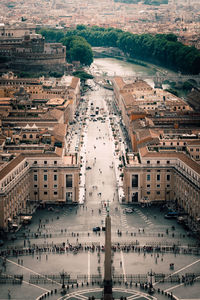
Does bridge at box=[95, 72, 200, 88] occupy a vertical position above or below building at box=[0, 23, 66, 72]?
below

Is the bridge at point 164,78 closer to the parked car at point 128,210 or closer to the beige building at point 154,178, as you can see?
the beige building at point 154,178

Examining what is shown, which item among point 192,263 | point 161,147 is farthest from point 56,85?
point 192,263

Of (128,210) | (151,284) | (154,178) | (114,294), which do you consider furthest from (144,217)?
(114,294)

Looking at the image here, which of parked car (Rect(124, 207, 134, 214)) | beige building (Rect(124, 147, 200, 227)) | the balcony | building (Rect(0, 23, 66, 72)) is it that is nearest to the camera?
the balcony

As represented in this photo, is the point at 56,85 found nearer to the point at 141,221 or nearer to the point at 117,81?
the point at 117,81

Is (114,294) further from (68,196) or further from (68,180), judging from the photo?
(68,180)

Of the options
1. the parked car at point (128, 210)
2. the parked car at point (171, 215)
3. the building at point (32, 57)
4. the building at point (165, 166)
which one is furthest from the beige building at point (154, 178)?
the building at point (32, 57)

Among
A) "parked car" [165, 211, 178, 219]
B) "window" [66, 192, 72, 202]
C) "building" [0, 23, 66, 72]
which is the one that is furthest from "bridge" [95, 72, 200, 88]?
"parked car" [165, 211, 178, 219]

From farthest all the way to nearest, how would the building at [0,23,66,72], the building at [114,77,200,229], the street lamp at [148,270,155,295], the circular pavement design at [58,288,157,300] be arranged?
the building at [0,23,66,72], the building at [114,77,200,229], the street lamp at [148,270,155,295], the circular pavement design at [58,288,157,300]

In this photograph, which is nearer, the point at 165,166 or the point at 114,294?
the point at 114,294

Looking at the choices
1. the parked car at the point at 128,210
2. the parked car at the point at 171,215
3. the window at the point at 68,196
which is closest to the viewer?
the parked car at the point at 171,215

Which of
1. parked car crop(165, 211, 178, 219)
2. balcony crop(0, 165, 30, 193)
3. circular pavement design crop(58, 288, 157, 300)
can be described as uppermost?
balcony crop(0, 165, 30, 193)

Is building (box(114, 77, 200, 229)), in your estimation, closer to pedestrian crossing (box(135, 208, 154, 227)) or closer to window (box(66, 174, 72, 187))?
pedestrian crossing (box(135, 208, 154, 227))

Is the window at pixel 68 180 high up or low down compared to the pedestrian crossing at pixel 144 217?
up
